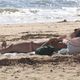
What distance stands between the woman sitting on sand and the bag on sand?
0.23m

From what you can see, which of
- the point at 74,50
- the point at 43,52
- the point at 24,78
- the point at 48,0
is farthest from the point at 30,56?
the point at 48,0

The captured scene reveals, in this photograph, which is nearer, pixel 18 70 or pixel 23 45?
pixel 18 70

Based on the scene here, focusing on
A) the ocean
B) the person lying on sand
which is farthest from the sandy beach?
the ocean

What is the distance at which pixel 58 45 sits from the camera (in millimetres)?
9766

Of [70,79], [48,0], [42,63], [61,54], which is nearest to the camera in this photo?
[70,79]

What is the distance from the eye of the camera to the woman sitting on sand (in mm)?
9141

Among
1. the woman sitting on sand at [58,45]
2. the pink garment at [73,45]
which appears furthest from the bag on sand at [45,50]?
the pink garment at [73,45]

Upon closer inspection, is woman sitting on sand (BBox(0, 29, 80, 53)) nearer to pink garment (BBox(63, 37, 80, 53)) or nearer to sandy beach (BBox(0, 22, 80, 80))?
pink garment (BBox(63, 37, 80, 53))

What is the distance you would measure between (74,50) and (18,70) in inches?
70.4

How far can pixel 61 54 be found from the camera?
916 cm

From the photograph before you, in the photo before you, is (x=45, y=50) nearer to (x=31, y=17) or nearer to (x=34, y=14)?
(x=31, y=17)

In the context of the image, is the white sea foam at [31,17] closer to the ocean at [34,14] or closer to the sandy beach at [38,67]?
the ocean at [34,14]

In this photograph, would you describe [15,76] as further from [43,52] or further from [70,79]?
[43,52]

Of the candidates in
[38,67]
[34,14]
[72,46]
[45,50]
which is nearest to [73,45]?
[72,46]
